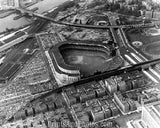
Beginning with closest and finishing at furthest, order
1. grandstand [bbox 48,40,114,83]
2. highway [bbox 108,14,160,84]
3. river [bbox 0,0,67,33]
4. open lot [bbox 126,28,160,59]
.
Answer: highway [bbox 108,14,160,84]
grandstand [bbox 48,40,114,83]
open lot [bbox 126,28,160,59]
river [bbox 0,0,67,33]

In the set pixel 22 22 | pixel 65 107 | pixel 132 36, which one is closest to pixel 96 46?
pixel 132 36

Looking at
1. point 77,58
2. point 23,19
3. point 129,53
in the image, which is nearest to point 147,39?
point 129,53

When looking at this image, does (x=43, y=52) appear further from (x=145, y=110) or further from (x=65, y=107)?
(x=145, y=110)

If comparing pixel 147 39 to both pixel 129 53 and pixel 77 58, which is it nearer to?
pixel 129 53

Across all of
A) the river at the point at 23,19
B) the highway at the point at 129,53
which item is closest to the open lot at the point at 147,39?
the highway at the point at 129,53

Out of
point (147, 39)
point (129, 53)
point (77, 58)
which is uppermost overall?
point (129, 53)

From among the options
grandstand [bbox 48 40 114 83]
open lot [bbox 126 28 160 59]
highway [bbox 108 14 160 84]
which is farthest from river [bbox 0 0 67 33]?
open lot [bbox 126 28 160 59]

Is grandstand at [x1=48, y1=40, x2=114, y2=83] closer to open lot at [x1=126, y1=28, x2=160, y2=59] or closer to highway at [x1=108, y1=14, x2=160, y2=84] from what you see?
highway at [x1=108, y1=14, x2=160, y2=84]

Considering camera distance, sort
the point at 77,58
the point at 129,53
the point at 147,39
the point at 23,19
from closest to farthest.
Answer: the point at 129,53, the point at 77,58, the point at 147,39, the point at 23,19
